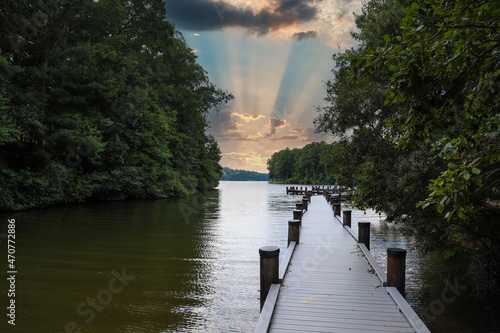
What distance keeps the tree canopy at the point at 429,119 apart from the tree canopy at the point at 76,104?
50.2ft

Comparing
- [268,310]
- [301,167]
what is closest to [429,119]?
[268,310]

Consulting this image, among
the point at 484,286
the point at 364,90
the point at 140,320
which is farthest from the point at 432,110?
the point at 364,90

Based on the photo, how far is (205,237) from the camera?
13.4 metres

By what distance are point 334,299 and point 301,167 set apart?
12204 centimetres

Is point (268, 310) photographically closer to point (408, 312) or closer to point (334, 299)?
point (334, 299)

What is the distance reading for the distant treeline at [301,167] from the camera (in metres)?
119

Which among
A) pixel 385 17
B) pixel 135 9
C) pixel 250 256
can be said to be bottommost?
pixel 250 256

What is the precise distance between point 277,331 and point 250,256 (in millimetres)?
6322

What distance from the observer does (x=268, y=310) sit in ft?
15.7

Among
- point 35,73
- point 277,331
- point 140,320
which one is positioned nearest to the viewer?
point 277,331

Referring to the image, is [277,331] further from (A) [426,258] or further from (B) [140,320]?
(A) [426,258]

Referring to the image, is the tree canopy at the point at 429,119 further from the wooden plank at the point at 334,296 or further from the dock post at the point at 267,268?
the dock post at the point at 267,268

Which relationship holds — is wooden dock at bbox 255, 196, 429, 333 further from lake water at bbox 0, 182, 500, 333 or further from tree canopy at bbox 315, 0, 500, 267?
tree canopy at bbox 315, 0, 500, 267

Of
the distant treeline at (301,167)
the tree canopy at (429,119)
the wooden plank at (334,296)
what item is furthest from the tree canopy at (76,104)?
the distant treeline at (301,167)
